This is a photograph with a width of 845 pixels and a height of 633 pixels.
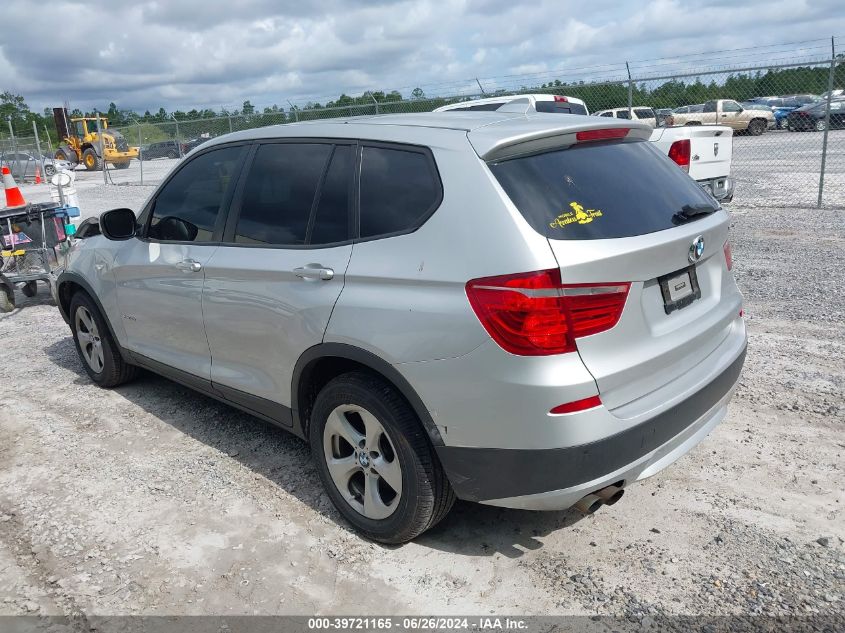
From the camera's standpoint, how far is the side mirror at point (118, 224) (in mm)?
4551

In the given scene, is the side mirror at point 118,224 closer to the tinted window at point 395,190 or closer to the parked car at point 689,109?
the tinted window at point 395,190

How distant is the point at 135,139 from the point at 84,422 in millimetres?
31131

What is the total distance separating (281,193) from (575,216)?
160 cm

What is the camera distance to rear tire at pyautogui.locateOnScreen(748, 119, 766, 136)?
2592 cm

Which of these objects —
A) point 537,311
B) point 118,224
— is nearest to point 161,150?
point 118,224

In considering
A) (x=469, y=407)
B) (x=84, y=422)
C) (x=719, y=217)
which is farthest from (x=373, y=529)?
(x=84, y=422)

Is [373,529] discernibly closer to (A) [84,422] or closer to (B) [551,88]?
(A) [84,422]

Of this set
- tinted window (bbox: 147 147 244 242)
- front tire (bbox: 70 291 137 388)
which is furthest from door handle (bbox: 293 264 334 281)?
front tire (bbox: 70 291 137 388)

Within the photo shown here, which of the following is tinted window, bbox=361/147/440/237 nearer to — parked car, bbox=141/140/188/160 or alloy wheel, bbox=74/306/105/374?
alloy wheel, bbox=74/306/105/374

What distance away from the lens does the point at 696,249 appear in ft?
9.73

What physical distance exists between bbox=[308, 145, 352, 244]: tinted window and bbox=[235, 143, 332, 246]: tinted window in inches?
2.8

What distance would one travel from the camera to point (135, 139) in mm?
32469

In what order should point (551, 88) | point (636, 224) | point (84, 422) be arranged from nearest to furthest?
point (636, 224) → point (84, 422) → point (551, 88)

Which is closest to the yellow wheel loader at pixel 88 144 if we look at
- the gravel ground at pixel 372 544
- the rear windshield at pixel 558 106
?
the rear windshield at pixel 558 106
